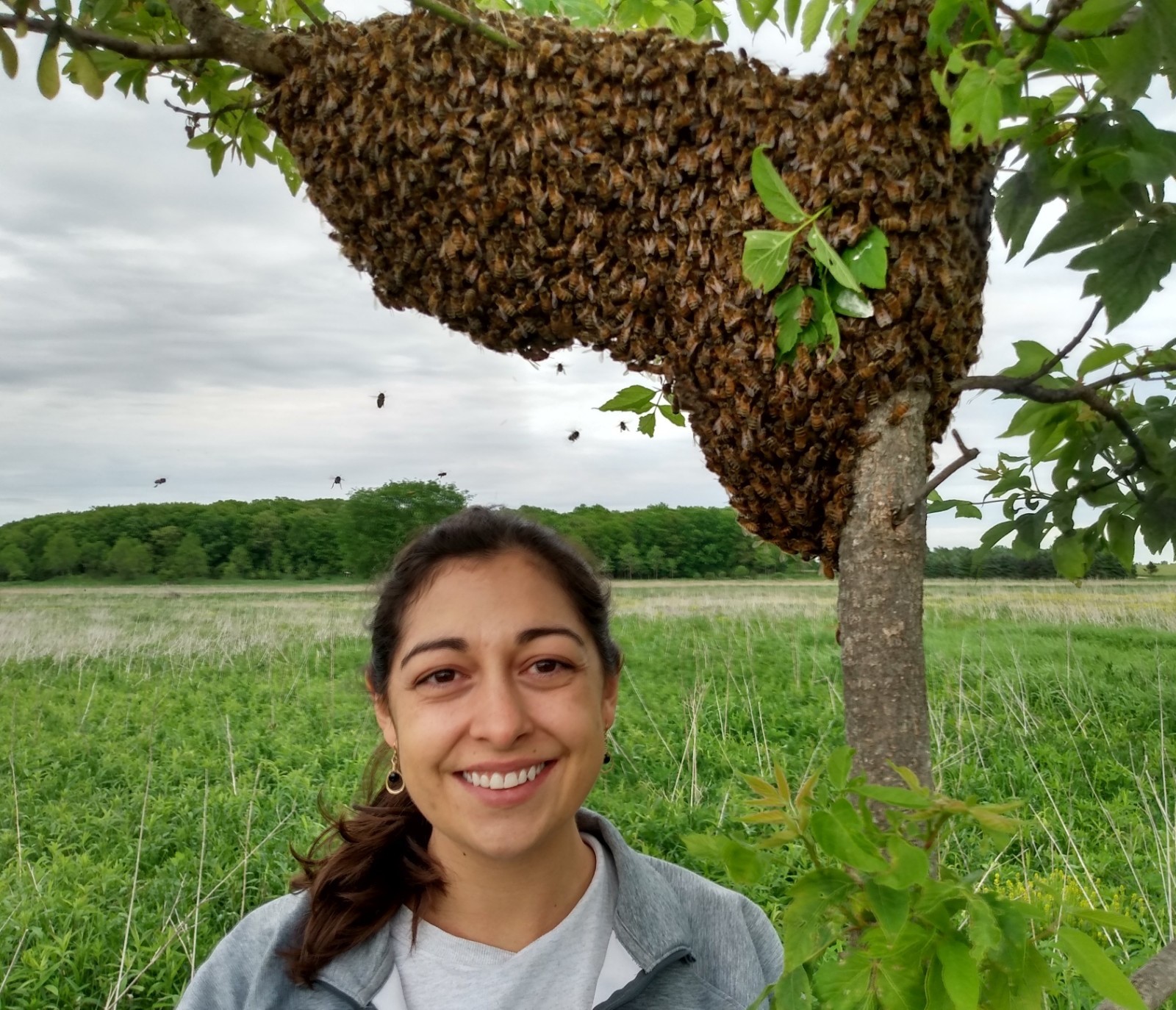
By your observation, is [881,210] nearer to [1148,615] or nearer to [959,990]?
[959,990]

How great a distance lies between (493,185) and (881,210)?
0.78 m

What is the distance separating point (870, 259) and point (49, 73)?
1714mm

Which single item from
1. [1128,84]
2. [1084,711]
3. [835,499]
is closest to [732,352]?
[835,499]

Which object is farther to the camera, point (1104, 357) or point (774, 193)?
point (1104, 357)

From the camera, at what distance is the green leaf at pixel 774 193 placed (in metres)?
1.60

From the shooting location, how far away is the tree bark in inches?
66.4

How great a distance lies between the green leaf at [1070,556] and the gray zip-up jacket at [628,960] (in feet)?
3.66

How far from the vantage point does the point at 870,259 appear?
1636 mm

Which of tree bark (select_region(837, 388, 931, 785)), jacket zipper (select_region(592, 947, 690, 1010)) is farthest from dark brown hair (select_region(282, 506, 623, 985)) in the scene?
tree bark (select_region(837, 388, 931, 785))

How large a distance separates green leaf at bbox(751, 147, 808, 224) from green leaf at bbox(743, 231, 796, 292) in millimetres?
53

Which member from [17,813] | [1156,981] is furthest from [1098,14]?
[17,813]

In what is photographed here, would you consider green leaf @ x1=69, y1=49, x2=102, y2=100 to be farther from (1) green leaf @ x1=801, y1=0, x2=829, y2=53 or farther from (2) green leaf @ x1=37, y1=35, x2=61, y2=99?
(1) green leaf @ x1=801, y1=0, x2=829, y2=53

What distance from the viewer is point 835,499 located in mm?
1788

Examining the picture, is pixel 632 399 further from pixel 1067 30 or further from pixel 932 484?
pixel 1067 30
